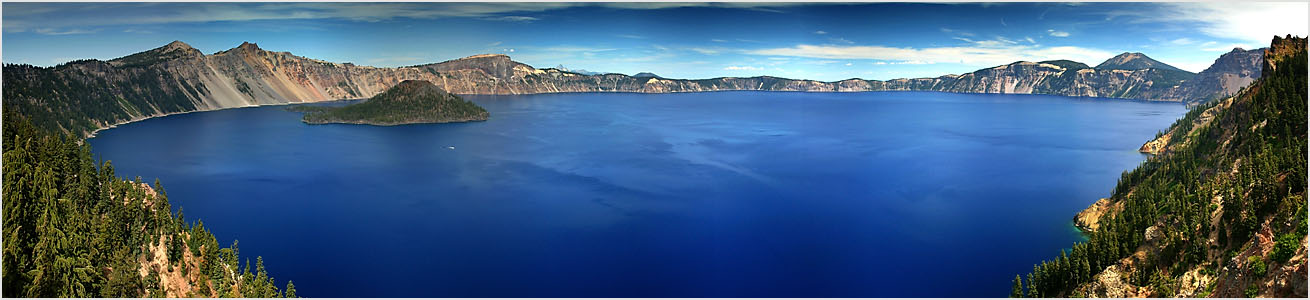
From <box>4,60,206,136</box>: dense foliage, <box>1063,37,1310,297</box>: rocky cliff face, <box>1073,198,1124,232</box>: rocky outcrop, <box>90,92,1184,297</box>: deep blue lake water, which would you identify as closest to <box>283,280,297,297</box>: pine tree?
<box>90,92,1184,297</box>: deep blue lake water

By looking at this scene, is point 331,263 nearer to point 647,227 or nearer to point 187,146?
point 647,227

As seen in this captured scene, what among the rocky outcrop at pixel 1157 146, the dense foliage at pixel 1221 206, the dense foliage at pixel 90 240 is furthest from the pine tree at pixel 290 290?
the rocky outcrop at pixel 1157 146

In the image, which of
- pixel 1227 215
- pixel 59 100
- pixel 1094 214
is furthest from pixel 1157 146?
pixel 59 100

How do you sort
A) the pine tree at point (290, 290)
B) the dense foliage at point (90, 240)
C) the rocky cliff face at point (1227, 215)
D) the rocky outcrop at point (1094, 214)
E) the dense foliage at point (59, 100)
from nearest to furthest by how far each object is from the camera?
the rocky cliff face at point (1227, 215), the dense foliage at point (90, 240), the pine tree at point (290, 290), the rocky outcrop at point (1094, 214), the dense foliage at point (59, 100)

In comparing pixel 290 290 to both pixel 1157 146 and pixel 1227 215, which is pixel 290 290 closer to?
pixel 1227 215

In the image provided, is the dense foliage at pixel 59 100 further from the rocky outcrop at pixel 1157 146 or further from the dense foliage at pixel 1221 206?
the rocky outcrop at pixel 1157 146

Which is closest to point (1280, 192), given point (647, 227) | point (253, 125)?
point (647, 227)

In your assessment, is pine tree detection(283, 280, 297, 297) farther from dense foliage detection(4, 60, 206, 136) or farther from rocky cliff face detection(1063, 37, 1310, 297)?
dense foliage detection(4, 60, 206, 136)
